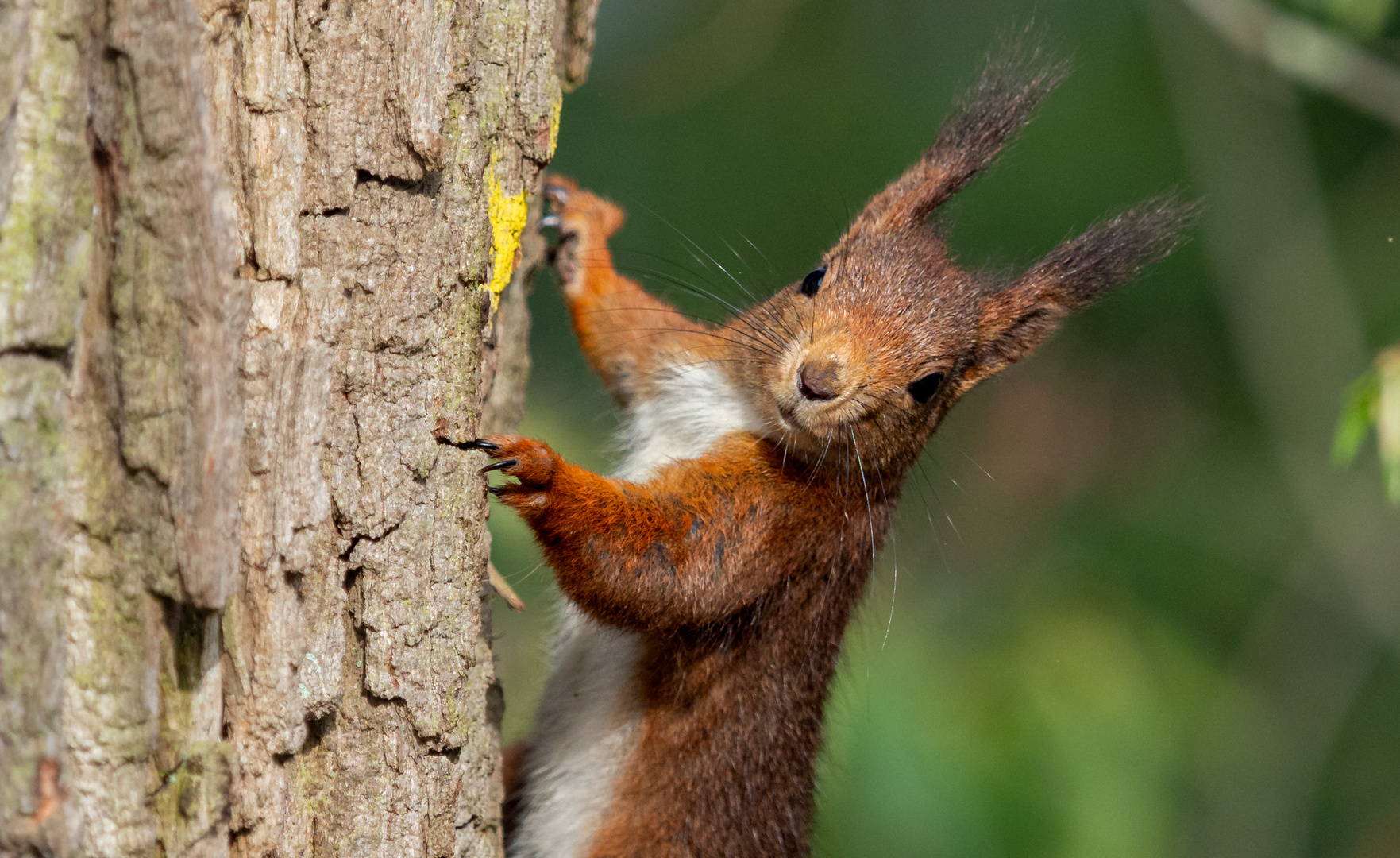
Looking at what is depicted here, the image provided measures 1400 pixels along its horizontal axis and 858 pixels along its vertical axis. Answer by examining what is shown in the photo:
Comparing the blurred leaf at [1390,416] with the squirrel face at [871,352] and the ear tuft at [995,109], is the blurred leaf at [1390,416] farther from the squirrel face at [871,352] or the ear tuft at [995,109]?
the ear tuft at [995,109]

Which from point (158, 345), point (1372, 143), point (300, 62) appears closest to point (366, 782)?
point (158, 345)

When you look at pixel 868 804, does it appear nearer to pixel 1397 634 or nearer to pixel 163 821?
pixel 163 821

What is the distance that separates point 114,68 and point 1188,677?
16.0 ft

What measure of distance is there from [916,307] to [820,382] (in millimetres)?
377

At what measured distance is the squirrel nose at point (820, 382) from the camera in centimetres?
261

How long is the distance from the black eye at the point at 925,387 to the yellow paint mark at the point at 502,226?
1.04 metres

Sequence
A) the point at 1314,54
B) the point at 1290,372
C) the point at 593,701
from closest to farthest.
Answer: the point at 593,701 → the point at 1314,54 → the point at 1290,372

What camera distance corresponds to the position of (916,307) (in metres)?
2.81

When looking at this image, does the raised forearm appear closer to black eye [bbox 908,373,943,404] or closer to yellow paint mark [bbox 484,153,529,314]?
yellow paint mark [bbox 484,153,529,314]

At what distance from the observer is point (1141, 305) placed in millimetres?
6527

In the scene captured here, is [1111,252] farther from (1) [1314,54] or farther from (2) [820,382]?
(1) [1314,54]

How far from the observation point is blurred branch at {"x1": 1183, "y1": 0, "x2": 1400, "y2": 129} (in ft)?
13.1

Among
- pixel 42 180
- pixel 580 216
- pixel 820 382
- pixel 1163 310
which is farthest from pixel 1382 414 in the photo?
pixel 1163 310

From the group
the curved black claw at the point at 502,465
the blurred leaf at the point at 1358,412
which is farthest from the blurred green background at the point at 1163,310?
the curved black claw at the point at 502,465
